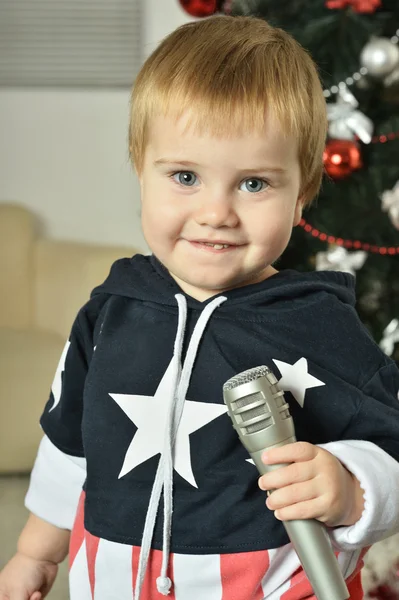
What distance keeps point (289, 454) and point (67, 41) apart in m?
2.59

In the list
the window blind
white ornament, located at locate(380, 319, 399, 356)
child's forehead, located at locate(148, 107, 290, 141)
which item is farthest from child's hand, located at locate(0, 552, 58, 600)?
the window blind

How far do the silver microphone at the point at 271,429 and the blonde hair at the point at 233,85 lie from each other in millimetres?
264

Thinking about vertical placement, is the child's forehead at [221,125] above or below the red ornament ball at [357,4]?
above

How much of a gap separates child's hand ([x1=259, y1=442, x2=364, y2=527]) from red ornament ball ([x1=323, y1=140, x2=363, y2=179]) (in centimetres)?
142

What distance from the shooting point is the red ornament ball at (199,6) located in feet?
7.76

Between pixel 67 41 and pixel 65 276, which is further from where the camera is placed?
pixel 67 41

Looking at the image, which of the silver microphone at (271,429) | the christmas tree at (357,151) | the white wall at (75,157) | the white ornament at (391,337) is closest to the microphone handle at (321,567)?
the silver microphone at (271,429)

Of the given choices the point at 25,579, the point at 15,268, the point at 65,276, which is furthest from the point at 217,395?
the point at 15,268

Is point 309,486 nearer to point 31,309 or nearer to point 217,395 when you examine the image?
point 217,395

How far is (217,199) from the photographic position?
879mm

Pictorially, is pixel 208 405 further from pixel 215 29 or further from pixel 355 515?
pixel 215 29

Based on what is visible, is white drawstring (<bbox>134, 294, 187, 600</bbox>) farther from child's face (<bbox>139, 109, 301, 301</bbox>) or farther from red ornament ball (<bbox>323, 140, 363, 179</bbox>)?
red ornament ball (<bbox>323, 140, 363, 179</bbox>)

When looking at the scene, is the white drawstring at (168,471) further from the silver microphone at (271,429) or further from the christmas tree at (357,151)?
the christmas tree at (357,151)

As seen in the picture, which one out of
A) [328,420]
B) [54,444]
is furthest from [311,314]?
[54,444]
